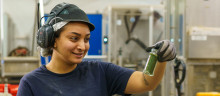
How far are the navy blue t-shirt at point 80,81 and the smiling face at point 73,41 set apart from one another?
0.11 m

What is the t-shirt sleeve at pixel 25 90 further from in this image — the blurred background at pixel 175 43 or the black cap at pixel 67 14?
the blurred background at pixel 175 43

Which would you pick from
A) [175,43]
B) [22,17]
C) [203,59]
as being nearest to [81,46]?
[175,43]

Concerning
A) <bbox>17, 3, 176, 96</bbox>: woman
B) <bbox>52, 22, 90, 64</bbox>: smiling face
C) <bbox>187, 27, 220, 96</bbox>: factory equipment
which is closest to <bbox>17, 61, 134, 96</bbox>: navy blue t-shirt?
<bbox>17, 3, 176, 96</bbox>: woman

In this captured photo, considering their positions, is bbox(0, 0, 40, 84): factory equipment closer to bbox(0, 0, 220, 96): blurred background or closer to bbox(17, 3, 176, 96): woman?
bbox(0, 0, 220, 96): blurred background

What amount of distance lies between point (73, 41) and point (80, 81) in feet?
0.73

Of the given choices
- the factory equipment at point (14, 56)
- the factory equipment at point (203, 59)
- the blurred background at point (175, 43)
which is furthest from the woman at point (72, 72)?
the factory equipment at point (14, 56)

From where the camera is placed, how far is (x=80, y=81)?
51.4 inches

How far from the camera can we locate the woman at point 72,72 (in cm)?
125

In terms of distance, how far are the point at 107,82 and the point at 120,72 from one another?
0.32 feet

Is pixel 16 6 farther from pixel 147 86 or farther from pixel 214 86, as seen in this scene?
pixel 147 86

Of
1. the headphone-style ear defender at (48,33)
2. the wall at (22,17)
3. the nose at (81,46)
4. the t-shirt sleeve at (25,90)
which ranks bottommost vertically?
the t-shirt sleeve at (25,90)

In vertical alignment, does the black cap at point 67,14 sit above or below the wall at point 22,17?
below

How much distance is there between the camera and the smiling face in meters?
1.23

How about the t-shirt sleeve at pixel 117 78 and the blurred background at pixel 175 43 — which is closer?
the t-shirt sleeve at pixel 117 78
